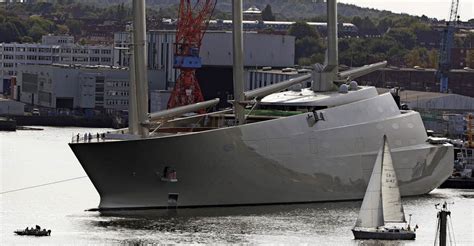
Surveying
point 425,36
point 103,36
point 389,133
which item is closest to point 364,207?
point 389,133

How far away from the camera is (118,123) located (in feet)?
351

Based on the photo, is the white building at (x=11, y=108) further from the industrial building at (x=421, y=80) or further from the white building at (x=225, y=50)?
the industrial building at (x=421, y=80)

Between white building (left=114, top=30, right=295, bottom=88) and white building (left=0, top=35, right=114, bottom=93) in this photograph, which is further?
white building (left=0, top=35, right=114, bottom=93)

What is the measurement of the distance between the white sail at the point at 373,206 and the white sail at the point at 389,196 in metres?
0.18

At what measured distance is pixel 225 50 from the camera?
99188 mm

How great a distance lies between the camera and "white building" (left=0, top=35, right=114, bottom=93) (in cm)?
14438

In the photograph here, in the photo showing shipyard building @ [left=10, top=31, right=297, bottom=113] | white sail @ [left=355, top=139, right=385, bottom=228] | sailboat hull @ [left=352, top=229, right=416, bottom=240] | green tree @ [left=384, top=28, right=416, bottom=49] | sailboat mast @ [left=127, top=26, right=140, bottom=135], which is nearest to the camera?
sailboat hull @ [left=352, top=229, right=416, bottom=240]

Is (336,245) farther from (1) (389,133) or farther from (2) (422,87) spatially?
(2) (422,87)

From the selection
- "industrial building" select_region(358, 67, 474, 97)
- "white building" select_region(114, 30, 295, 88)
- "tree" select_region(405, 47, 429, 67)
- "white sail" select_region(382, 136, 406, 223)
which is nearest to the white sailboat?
"white sail" select_region(382, 136, 406, 223)

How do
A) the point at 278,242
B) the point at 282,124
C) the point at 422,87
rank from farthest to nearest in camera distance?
the point at 422,87
the point at 282,124
the point at 278,242

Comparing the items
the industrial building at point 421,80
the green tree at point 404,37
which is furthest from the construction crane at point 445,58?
the green tree at point 404,37

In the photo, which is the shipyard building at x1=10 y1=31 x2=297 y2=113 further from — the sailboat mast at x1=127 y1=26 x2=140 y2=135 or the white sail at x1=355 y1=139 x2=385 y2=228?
the white sail at x1=355 y1=139 x2=385 y2=228

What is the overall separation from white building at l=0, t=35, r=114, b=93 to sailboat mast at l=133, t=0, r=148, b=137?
96493 mm

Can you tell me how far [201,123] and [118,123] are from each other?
56.0m
